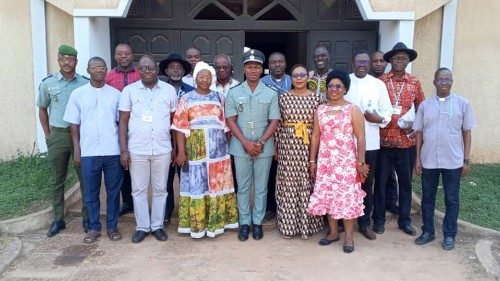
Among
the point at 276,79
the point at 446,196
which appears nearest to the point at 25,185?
the point at 276,79

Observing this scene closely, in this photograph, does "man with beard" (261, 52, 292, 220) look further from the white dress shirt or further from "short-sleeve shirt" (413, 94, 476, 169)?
"short-sleeve shirt" (413, 94, 476, 169)

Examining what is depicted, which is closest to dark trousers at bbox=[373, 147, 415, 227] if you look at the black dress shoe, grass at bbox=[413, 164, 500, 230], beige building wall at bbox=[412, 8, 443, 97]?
grass at bbox=[413, 164, 500, 230]

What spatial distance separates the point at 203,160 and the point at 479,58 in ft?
15.8

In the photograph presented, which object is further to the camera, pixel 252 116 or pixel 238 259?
pixel 252 116

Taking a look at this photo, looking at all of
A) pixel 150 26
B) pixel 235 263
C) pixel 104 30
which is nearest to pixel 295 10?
pixel 150 26

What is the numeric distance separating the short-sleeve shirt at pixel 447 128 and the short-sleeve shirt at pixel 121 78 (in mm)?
2880

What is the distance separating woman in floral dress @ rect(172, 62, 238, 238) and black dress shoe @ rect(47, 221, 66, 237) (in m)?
1.28

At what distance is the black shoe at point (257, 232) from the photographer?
4926 mm

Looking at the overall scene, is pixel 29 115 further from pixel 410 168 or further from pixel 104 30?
pixel 410 168

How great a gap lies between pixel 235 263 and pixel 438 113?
2.26 meters

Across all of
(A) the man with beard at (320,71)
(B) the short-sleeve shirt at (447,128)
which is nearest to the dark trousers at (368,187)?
(B) the short-sleeve shirt at (447,128)

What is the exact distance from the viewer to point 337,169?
14.9 feet

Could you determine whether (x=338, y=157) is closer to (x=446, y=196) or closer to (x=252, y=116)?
(x=252, y=116)

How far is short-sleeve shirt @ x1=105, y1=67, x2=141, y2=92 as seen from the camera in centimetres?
513
